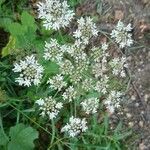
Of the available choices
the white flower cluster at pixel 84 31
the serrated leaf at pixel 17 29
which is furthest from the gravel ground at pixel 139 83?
the serrated leaf at pixel 17 29

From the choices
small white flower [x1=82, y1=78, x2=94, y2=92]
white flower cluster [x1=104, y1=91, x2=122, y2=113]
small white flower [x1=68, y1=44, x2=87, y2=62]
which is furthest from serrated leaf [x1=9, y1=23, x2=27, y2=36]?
white flower cluster [x1=104, y1=91, x2=122, y2=113]

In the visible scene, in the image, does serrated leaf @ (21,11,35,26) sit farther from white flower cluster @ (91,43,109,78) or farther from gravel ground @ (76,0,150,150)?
gravel ground @ (76,0,150,150)

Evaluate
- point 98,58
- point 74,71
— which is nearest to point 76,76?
point 74,71

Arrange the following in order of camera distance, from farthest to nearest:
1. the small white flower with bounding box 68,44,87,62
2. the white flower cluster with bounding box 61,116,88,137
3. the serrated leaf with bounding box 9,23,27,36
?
the serrated leaf with bounding box 9,23,27,36 → the white flower cluster with bounding box 61,116,88,137 → the small white flower with bounding box 68,44,87,62

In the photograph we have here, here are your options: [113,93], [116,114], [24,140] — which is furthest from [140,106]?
[24,140]

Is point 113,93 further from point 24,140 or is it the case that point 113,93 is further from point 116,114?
point 24,140

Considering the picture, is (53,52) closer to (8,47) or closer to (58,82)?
(58,82)
